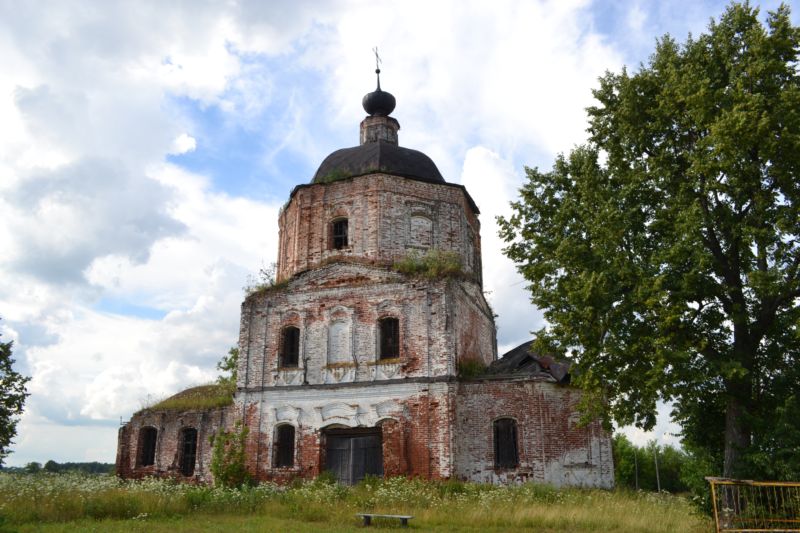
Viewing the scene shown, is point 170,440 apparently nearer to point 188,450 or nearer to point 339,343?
point 188,450

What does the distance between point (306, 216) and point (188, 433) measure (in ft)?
27.3

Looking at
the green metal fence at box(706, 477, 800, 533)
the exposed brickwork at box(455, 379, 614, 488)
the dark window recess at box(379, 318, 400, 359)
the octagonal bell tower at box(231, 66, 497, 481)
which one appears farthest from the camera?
the dark window recess at box(379, 318, 400, 359)

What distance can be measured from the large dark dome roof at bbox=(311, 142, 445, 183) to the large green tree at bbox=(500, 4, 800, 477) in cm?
945

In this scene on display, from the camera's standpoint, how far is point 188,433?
842 inches

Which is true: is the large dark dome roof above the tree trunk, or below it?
above

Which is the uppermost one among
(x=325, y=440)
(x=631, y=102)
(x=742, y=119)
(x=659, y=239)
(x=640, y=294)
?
(x=631, y=102)

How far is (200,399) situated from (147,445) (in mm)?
2397

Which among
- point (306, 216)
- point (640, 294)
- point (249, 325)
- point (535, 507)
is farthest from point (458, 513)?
point (306, 216)

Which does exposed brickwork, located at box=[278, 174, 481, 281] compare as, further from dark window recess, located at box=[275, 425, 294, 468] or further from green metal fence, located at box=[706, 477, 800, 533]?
green metal fence, located at box=[706, 477, 800, 533]

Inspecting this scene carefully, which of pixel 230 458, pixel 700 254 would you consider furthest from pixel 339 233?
pixel 700 254

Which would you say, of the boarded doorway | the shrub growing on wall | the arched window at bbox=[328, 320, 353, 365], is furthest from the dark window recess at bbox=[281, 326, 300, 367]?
the boarded doorway

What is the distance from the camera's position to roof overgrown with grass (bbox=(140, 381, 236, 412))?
2136 centimetres

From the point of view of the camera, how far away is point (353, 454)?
17953mm

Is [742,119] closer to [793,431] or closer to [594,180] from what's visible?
[594,180]
